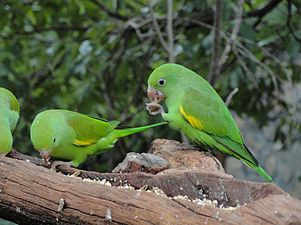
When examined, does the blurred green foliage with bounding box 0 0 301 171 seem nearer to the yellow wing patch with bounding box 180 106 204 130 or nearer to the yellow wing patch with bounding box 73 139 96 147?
the yellow wing patch with bounding box 180 106 204 130

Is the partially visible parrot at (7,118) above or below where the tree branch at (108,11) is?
above

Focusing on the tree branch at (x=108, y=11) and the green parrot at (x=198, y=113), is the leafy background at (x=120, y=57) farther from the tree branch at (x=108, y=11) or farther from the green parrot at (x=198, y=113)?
the green parrot at (x=198, y=113)

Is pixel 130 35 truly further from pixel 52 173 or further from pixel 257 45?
pixel 52 173

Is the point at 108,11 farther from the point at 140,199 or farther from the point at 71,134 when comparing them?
the point at 140,199

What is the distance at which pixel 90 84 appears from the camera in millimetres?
4328

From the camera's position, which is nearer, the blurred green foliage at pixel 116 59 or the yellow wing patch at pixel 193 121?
the yellow wing patch at pixel 193 121

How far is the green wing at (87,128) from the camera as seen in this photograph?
2.72 metres

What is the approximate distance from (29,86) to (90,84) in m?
0.48

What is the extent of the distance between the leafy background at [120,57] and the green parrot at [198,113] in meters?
1.01

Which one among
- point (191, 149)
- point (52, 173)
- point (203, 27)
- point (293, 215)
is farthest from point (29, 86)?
point (293, 215)

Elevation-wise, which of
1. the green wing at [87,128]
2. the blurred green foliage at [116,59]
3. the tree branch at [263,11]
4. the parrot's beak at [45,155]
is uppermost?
the tree branch at [263,11]

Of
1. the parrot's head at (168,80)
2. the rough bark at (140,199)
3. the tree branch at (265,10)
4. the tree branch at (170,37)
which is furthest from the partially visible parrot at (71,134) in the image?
the tree branch at (265,10)

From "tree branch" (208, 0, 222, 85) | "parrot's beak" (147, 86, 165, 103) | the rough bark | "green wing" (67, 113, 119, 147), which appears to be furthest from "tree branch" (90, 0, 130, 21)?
the rough bark

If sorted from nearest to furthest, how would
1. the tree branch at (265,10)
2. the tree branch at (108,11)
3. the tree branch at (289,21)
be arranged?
the tree branch at (289,21) → the tree branch at (265,10) → the tree branch at (108,11)
